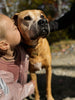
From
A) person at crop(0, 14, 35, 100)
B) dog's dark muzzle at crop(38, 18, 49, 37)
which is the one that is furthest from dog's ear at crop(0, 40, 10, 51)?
dog's dark muzzle at crop(38, 18, 49, 37)

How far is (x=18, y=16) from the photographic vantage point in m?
1.15

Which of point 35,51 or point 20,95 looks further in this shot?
point 35,51

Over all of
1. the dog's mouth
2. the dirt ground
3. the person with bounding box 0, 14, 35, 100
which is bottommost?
the dirt ground

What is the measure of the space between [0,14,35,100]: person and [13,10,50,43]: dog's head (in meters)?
0.10

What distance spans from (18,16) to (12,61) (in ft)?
1.31

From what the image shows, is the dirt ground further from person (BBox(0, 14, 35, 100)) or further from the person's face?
the person's face

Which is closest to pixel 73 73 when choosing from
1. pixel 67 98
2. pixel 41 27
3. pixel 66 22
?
pixel 67 98

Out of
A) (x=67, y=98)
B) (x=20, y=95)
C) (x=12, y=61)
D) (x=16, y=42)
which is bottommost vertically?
(x=67, y=98)

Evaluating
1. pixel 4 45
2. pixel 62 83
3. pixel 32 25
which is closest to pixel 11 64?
pixel 4 45

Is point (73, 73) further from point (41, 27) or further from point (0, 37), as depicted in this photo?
point (0, 37)

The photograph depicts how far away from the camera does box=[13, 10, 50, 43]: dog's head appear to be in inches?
40.7

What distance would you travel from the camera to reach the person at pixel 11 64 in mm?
801

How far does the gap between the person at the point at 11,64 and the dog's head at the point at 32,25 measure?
10 cm

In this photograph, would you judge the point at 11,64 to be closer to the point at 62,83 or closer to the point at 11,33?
the point at 11,33
